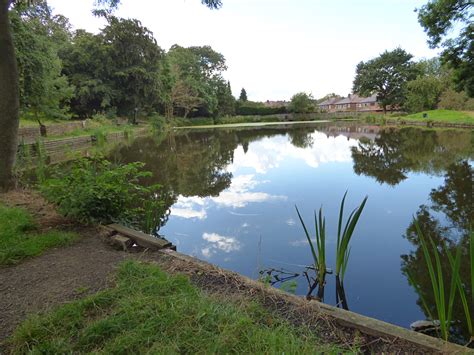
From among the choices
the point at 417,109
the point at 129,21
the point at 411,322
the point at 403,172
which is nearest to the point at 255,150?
the point at 403,172

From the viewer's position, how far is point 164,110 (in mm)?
31469

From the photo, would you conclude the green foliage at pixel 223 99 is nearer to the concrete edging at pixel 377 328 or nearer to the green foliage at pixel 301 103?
the green foliage at pixel 301 103

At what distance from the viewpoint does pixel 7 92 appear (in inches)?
140

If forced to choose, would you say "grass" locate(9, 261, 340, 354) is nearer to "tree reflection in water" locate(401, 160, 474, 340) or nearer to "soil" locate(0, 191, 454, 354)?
"soil" locate(0, 191, 454, 354)

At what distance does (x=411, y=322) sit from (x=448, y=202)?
3.28 meters

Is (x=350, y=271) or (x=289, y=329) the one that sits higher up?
(x=289, y=329)

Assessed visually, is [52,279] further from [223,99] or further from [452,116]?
[223,99]

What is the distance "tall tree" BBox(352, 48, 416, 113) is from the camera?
128ft

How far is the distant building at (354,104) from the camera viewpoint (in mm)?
55844

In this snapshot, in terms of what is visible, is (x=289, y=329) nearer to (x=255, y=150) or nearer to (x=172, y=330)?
(x=172, y=330)

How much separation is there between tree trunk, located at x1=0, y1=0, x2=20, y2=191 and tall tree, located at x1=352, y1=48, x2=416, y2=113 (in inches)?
1684

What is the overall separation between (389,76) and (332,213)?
4245cm

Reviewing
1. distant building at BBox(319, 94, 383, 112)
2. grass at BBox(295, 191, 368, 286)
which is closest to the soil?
grass at BBox(295, 191, 368, 286)

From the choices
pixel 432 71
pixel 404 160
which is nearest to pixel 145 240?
pixel 404 160
